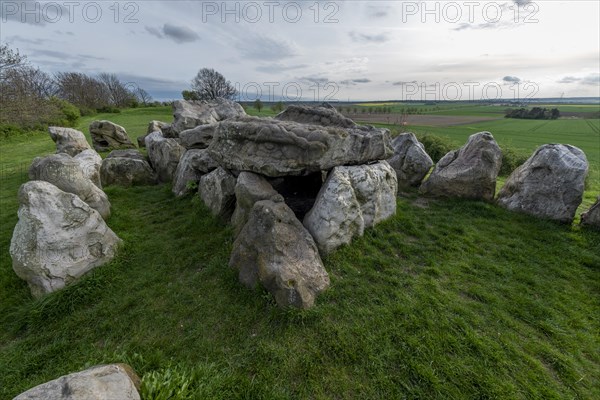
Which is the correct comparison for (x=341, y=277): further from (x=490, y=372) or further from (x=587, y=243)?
(x=587, y=243)

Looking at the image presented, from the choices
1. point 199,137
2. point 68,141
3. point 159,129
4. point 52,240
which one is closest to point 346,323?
point 52,240

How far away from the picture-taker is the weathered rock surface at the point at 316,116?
8.48 m

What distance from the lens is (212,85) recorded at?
6956 centimetres

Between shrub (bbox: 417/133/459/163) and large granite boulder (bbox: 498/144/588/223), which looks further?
shrub (bbox: 417/133/459/163)

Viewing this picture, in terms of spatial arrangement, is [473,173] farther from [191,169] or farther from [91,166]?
[91,166]

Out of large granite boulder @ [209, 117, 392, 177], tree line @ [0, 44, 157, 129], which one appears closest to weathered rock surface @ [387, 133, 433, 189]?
large granite boulder @ [209, 117, 392, 177]

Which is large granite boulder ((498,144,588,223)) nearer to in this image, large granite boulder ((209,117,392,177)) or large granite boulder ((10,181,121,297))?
large granite boulder ((209,117,392,177))

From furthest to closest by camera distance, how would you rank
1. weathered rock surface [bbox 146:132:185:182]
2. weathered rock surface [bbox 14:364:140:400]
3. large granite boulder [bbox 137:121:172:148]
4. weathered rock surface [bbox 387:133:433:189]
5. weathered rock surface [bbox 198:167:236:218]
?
large granite boulder [bbox 137:121:172:148], weathered rock surface [bbox 146:132:185:182], weathered rock surface [bbox 387:133:433:189], weathered rock surface [bbox 198:167:236:218], weathered rock surface [bbox 14:364:140:400]

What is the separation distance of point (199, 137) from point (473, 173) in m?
10.1

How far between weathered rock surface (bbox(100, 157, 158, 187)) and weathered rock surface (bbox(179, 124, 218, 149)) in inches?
109

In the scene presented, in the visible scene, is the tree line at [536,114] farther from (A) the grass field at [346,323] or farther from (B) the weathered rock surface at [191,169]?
(B) the weathered rock surface at [191,169]

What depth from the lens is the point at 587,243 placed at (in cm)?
747

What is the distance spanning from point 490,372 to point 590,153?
125ft

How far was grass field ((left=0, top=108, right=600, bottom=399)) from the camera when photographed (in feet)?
13.2
